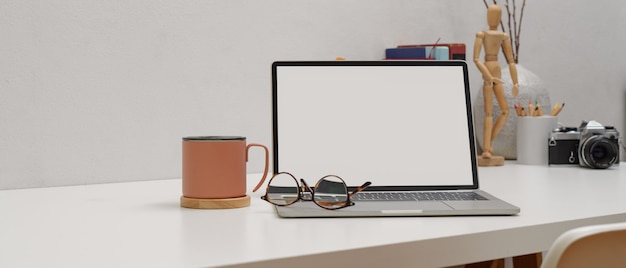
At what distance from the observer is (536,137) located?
5.78 feet

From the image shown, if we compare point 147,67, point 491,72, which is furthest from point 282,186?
point 491,72

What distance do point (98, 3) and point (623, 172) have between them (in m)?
1.15

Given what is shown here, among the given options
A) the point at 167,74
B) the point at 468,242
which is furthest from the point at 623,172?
the point at 167,74

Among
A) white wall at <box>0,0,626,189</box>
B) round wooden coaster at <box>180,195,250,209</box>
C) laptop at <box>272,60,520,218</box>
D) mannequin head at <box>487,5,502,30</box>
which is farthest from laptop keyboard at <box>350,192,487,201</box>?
mannequin head at <box>487,5,502,30</box>

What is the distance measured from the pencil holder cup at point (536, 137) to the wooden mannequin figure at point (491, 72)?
57mm

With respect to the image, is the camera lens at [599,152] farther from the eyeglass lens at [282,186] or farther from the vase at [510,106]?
the eyeglass lens at [282,186]

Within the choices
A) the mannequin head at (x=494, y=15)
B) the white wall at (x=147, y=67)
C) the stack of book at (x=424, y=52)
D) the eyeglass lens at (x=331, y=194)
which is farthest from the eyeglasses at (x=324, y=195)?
the mannequin head at (x=494, y=15)

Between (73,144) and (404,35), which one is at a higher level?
(404,35)

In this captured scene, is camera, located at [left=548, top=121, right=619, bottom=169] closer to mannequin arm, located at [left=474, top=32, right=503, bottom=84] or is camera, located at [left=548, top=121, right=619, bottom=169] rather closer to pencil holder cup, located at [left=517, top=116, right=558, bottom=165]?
pencil holder cup, located at [left=517, top=116, right=558, bottom=165]

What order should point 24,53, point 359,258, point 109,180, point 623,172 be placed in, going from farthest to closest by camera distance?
point 623,172 < point 109,180 < point 24,53 < point 359,258

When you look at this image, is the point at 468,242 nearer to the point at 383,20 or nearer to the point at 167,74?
the point at 167,74

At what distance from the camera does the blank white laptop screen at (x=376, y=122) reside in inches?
46.6

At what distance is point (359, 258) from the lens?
789 millimetres

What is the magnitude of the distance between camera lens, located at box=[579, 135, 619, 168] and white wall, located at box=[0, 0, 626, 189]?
0.49m
